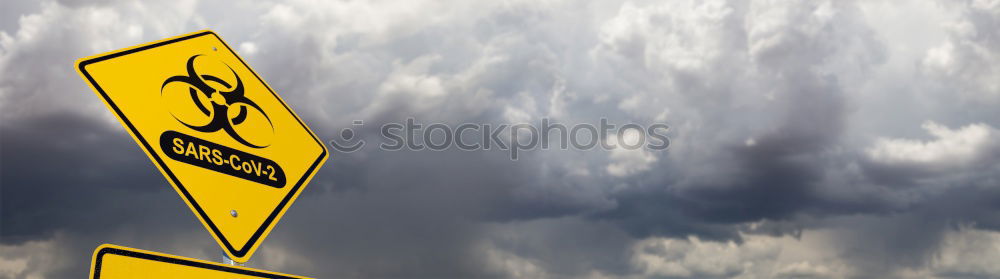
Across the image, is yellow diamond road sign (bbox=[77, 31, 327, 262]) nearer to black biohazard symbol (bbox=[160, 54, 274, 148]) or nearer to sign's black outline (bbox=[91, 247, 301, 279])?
black biohazard symbol (bbox=[160, 54, 274, 148])

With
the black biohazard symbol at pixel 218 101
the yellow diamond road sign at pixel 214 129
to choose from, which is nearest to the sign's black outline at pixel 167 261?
the yellow diamond road sign at pixel 214 129

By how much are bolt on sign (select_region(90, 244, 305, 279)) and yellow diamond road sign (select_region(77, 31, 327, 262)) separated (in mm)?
672

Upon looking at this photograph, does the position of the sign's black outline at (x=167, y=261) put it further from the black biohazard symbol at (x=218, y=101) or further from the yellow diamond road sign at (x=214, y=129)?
the black biohazard symbol at (x=218, y=101)

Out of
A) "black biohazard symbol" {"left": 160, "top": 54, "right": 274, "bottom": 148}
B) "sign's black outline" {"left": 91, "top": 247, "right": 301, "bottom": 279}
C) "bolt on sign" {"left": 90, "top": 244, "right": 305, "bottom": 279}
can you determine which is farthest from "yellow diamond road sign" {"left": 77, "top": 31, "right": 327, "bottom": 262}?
"bolt on sign" {"left": 90, "top": 244, "right": 305, "bottom": 279}

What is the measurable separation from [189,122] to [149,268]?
1.80 metres

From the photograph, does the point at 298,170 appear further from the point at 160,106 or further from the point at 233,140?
the point at 160,106

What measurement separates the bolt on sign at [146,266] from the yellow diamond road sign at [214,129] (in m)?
0.67

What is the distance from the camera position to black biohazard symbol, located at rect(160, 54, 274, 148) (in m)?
5.93

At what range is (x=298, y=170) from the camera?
6.66 metres

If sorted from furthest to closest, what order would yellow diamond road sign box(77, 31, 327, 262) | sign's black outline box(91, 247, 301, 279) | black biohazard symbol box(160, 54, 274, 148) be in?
black biohazard symbol box(160, 54, 274, 148)
yellow diamond road sign box(77, 31, 327, 262)
sign's black outline box(91, 247, 301, 279)

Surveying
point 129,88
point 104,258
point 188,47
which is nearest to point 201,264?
point 104,258

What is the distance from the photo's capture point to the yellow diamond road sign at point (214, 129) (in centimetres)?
534

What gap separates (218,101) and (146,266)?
2291mm

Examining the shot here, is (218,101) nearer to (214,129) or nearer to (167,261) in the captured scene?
(214,129)
